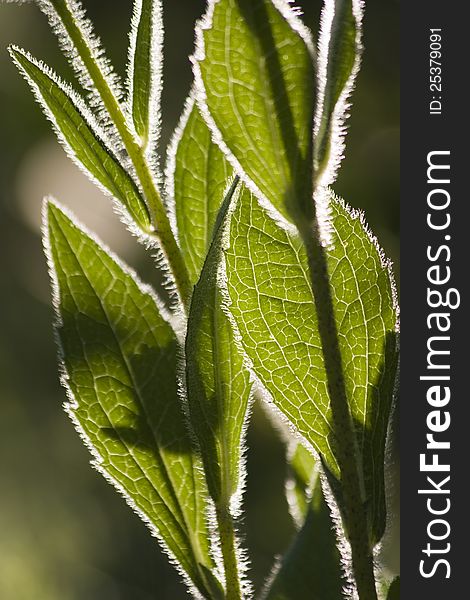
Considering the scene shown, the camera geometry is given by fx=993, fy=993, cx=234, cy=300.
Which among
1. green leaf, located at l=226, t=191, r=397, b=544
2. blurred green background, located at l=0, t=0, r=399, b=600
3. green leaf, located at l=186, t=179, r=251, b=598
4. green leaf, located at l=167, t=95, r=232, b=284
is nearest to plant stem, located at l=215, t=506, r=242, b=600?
green leaf, located at l=186, t=179, r=251, b=598

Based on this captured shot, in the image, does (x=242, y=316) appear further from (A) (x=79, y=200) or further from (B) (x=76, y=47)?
(A) (x=79, y=200)

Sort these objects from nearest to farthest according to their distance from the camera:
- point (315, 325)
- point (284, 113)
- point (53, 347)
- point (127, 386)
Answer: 1. point (284, 113)
2. point (315, 325)
3. point (127, 386)
4. point (53, 347)

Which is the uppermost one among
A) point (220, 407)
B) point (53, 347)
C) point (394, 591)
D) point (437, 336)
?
point (53, 347)

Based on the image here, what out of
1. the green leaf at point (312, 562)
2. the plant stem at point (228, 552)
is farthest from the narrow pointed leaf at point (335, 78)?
the green leaf at point (312, 562)

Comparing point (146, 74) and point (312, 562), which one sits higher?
point (146, 74)

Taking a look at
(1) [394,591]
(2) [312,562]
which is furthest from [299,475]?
(1) [394,591]

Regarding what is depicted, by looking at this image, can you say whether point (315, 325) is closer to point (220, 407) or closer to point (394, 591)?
point (220, 407)

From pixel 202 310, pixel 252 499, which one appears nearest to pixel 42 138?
pixel 252 499
